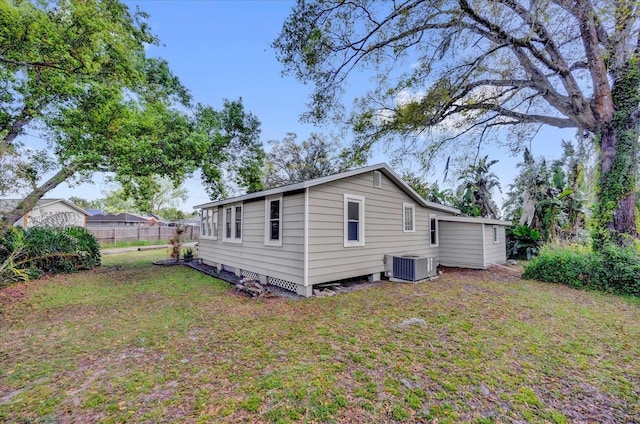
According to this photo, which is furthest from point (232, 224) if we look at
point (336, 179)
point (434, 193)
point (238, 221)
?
point (434, 193)

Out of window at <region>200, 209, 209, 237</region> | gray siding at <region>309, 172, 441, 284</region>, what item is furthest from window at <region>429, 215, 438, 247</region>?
window at <region>200, 209, 209, 237</region>

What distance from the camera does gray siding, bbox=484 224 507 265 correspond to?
10938 millimetres

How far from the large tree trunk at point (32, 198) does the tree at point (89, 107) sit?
32mm

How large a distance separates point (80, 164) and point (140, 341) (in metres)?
8.66

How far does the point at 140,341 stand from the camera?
410 centimetres

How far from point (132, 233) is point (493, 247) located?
86.0 feet

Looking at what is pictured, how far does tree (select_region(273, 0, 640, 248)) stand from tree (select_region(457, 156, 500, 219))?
6.41 metres

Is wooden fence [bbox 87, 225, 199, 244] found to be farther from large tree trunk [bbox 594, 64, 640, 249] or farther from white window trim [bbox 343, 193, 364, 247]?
large tree trunk [bbox 594, 64, 640, 249]

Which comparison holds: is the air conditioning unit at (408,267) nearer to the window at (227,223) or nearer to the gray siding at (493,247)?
the gray siding at (493,247)

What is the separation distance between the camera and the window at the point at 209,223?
35.4ft

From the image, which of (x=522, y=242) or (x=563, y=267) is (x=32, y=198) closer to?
(x=563, y=267)

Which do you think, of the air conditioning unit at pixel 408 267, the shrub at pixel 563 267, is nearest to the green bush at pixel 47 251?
the air conditioning unit at pixel 408 267

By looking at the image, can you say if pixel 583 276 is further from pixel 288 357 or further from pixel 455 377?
pixel 288 357

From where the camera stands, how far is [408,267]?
812 centimetres
